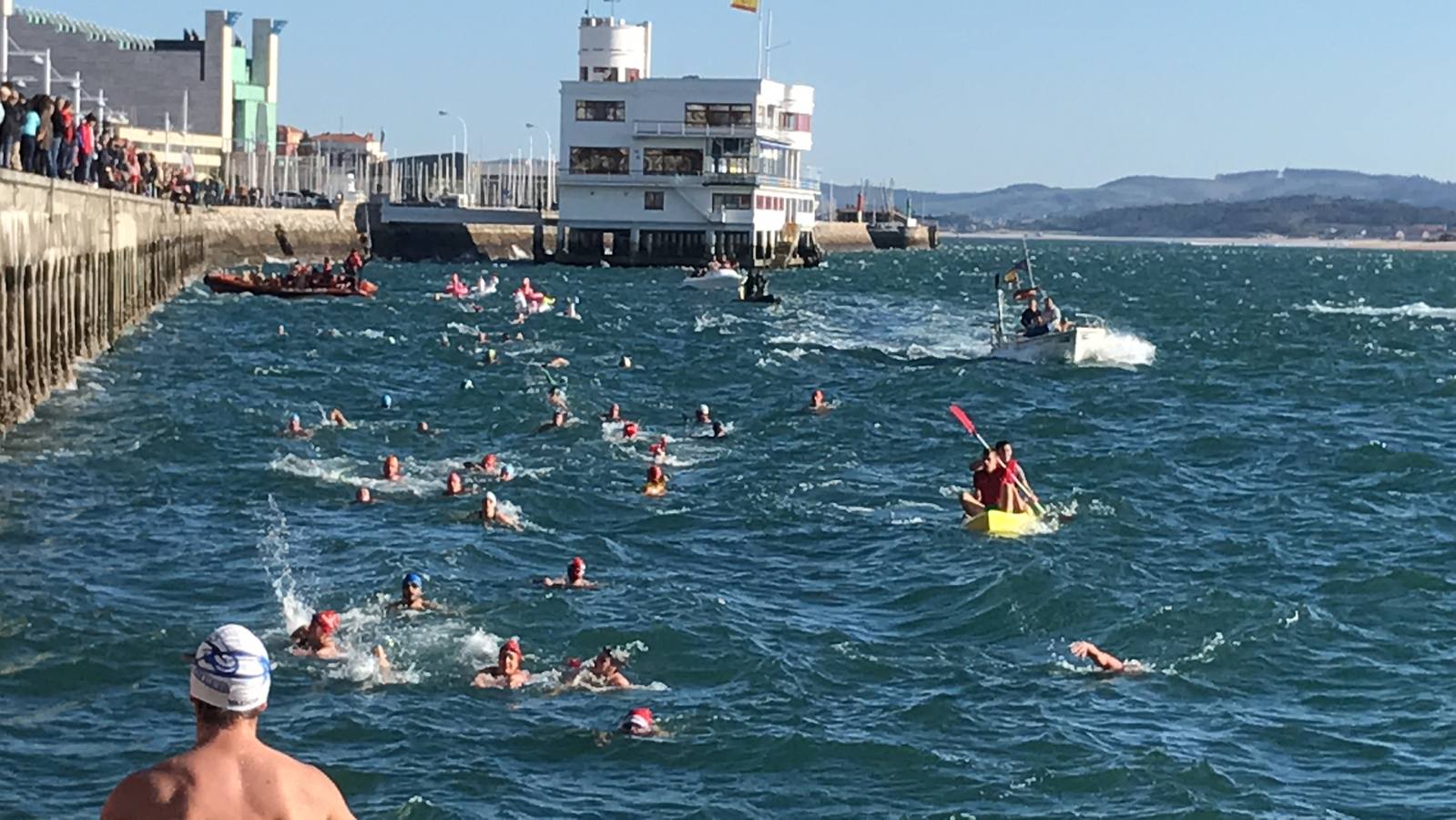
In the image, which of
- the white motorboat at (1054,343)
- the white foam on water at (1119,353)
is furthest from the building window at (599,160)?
the white motorboat at (1054,343)

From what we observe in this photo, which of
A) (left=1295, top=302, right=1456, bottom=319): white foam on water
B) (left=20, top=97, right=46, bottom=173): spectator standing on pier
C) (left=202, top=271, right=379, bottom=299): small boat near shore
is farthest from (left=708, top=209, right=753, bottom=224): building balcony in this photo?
(left=20, top=97, right=46, bottom=173): spectator standing on pier

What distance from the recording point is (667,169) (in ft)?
409

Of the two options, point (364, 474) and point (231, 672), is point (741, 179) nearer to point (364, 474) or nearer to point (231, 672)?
point (364, 474)

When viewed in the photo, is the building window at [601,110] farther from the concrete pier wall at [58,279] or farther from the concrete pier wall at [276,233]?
the concrete pier wall at [58,279]

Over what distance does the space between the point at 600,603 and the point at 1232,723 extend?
7.93 meters

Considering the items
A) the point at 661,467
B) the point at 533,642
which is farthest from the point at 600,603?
the point at 661,467

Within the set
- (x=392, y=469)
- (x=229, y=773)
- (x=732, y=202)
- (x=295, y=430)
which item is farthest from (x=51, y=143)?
(x=732, y=202)

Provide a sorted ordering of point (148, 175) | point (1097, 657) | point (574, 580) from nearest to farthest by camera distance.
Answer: point (1097, 657)
point (574, 580)
point (148, 175)

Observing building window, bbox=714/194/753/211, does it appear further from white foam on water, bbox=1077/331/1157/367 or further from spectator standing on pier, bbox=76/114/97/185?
spectator standing on pier, bbox=76/114/97/185

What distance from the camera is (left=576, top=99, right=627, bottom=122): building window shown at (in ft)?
410

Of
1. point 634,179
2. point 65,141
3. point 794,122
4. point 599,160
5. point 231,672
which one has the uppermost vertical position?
point 794,122

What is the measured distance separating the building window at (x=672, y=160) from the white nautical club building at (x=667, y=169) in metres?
0.05

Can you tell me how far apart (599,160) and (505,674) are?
10613 cm

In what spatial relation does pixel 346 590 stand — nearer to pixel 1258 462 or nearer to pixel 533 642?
pixel 533 642
